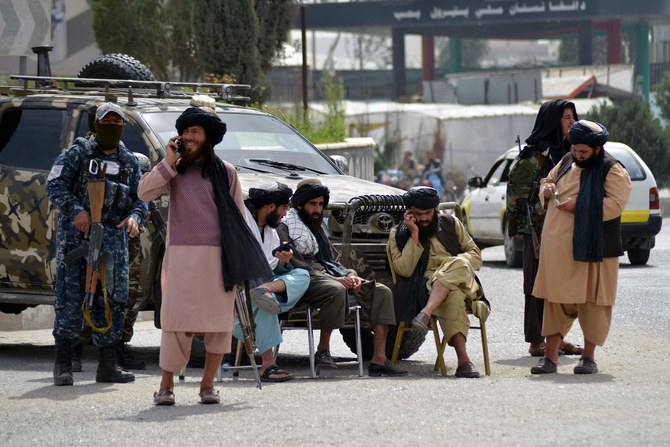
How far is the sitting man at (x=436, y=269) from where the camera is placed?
9.65 meters

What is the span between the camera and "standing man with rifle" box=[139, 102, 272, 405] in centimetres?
816

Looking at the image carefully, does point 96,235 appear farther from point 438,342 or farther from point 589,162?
point 589,162

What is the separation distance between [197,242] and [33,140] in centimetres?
370

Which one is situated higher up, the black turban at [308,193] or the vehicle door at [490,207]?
the black turban at [308,193]

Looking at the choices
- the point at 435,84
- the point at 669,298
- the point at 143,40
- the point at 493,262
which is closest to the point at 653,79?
the point at 435,84

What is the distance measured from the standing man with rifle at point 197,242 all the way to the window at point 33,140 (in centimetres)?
327

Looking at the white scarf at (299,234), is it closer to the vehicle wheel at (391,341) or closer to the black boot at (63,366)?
the vehicle wheel at (391,341)

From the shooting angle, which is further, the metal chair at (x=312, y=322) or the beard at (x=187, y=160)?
the metal chair at (x=312, y=322)

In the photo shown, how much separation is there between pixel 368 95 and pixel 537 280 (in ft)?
223

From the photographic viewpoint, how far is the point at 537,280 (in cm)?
1001

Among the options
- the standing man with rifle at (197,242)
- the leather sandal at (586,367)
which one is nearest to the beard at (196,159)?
the standing man with rifle at (197,242)

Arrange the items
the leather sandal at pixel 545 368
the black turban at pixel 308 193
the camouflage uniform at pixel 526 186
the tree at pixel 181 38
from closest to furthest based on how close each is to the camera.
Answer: the leather sandal at pixel 545 368
the black turban at pixel 308 193
the camouflage uniform at pixel 526 186
the tree at pixel 181 38

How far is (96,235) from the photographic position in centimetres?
925

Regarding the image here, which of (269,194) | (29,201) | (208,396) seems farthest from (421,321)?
(29,201)
